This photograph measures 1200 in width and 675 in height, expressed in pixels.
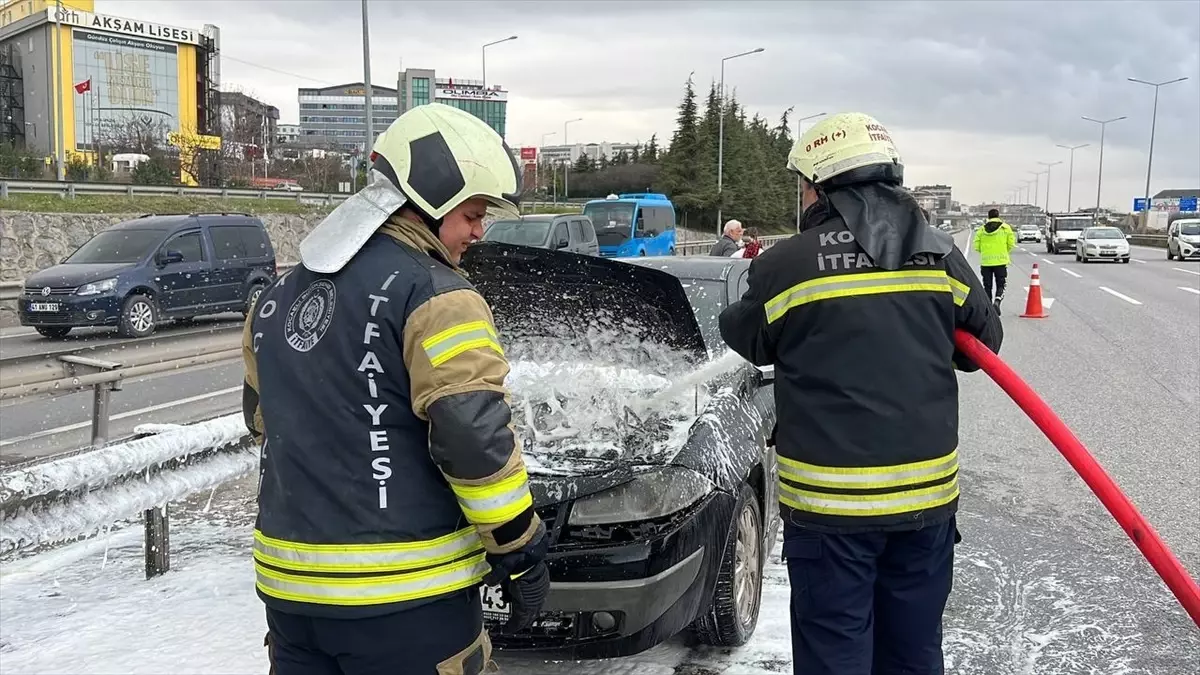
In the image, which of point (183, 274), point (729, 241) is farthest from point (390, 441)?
point (183, 274)

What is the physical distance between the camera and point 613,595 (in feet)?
9.98

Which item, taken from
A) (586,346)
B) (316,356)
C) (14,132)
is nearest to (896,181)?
(316,356)

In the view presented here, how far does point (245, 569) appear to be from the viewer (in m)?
4.45

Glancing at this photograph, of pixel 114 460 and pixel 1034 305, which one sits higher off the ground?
pixel 114 460

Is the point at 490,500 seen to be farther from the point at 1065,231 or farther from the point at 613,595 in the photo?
the point at 1065,231

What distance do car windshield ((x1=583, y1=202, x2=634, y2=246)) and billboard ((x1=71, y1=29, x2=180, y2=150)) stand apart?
179 feet

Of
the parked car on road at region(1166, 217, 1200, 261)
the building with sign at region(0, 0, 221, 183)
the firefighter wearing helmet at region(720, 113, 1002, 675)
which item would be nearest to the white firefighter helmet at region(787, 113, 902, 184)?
the firefighter wearing helmet at region(720, 113, 1002, 675)

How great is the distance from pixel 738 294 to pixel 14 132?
79861 millimetres

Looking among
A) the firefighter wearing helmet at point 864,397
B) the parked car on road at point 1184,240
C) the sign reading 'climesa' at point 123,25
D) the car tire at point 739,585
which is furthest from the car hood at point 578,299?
the sign reading 'climesa' at point 123,25

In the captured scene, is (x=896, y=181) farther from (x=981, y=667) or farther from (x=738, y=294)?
(x=738, y=294)

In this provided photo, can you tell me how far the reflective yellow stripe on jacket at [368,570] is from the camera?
1927 mm

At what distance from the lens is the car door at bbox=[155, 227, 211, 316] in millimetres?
14083

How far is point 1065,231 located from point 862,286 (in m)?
46.9

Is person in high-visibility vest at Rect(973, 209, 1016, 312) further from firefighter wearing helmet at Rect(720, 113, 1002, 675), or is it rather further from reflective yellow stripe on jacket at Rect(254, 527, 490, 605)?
reflective yellow stripe on jacket at Rect(254, 527, 490, 605)
